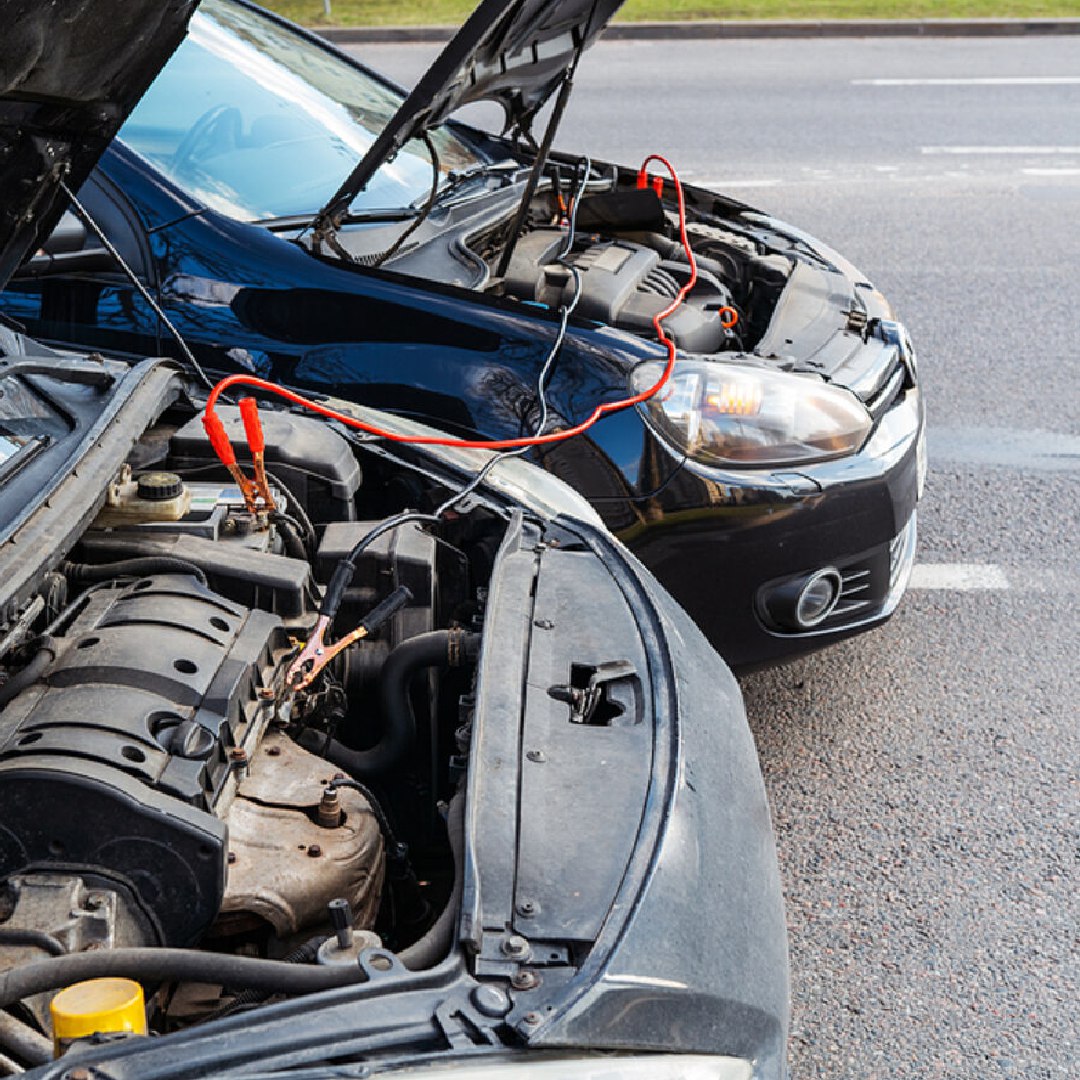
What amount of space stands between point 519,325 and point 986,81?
888 cm

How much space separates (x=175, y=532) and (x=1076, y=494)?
350 cm

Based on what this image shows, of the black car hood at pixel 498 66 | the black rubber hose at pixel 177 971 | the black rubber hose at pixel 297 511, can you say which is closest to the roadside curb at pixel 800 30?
the black car hood at pixel 498 66

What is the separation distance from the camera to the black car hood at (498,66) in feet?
11.0

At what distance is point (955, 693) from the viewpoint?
3998 mm

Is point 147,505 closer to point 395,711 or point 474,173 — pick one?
point 395,711

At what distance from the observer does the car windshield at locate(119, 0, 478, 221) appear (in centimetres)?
396

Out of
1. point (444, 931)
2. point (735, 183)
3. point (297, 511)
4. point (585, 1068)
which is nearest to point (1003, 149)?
point (735, 183)

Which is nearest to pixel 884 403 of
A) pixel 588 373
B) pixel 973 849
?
pixel 588 373

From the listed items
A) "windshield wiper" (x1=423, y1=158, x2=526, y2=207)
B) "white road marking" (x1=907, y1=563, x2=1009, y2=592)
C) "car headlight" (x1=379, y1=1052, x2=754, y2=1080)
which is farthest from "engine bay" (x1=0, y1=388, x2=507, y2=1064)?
"white road marking" (x1=907, y1=563, x2=1009, y2=592)

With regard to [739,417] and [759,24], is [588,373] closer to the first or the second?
[739,417]

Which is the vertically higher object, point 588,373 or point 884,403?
point 588,373

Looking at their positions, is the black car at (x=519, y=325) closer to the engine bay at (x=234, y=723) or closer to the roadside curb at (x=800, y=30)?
the engine bay at (x=234, y=723)

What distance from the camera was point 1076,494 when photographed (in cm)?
504

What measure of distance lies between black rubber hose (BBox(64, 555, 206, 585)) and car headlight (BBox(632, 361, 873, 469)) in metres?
1.28
